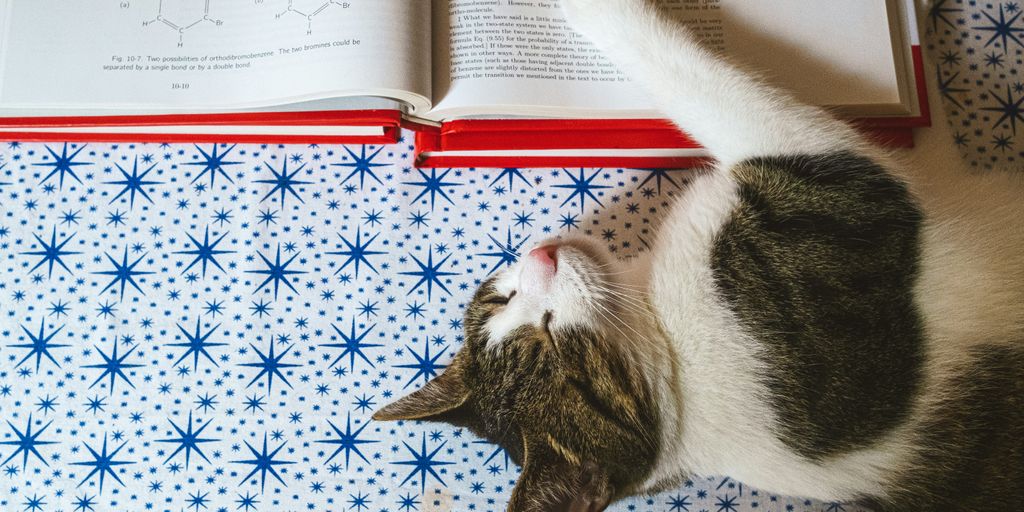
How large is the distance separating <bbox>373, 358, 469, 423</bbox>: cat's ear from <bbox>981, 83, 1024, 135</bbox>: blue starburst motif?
2.95 feet

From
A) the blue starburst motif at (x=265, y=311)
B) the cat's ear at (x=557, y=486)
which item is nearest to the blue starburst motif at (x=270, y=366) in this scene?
the blue starburst motif at (x=265, y=311)

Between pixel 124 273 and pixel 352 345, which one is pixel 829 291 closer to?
pixel 352 345

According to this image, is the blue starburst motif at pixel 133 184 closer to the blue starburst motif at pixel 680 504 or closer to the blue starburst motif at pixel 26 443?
the blue starburst motif at pixel 26 443

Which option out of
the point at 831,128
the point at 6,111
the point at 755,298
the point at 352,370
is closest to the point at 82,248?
the point at 6,111

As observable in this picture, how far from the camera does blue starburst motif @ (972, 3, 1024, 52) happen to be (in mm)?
1012

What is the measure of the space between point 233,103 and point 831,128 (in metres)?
→ 0.82

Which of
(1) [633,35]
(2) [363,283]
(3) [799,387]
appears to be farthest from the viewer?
(2) [363,283]

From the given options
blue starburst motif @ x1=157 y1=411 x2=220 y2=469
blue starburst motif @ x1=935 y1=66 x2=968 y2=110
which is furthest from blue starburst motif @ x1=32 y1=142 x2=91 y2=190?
blue starburst motif @ x1=935 y1=66 x2=968 y2=110

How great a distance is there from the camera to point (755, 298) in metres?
0.80

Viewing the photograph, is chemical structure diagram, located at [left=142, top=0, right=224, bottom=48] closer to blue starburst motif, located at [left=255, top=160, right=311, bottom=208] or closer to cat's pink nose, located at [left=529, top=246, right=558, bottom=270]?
blue starburst motif, located at [left=255, top=160, right=311, bottom=208]

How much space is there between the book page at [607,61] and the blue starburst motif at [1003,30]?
0.67ft

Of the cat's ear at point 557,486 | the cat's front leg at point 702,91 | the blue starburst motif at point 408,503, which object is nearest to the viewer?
the cat's ear at point 557,486

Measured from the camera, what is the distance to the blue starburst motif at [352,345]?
3.26 feet

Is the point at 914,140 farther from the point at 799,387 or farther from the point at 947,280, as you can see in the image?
the point at 799,387
